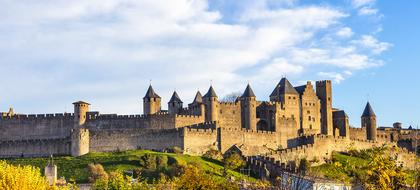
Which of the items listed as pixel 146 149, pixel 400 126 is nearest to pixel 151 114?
pixel 146 149

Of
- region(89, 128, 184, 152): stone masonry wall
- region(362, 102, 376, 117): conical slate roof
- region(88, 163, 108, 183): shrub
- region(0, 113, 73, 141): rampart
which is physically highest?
region(362, 102, 376, 117): conical slate roof

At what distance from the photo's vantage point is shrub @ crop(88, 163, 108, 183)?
203 feet

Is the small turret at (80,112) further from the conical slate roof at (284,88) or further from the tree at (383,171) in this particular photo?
the tree at (383,171)

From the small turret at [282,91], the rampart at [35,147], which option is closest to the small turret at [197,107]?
the small turret at [282,91]

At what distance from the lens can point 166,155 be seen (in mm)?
68875

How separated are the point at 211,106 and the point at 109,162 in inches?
637

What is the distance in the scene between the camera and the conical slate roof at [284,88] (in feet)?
285

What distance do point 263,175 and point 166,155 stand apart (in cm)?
916

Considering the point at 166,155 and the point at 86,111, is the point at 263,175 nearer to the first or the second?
the point at 166,155

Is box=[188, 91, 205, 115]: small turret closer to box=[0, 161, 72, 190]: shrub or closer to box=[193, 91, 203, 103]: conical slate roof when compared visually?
box=[193, 91, 203, 103]: conical slate roof

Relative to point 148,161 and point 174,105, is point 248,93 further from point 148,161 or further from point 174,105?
point 148,161

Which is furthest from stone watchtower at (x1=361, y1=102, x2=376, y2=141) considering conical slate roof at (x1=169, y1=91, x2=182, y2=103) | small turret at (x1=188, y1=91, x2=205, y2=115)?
conical slate roof at (x1=169, y1=91, x2=182, y2=103)

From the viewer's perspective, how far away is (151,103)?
81.0m

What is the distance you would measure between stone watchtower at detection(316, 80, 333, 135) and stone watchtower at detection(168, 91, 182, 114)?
1621 centimetres
